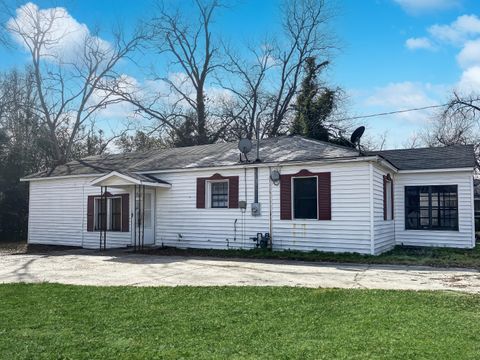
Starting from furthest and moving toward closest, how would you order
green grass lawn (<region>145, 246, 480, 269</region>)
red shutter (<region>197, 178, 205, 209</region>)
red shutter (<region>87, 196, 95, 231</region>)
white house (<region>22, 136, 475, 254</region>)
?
red shutter (<region>87, 196, 95, 231</region>) < red shutter (<region>197, 178, 205, 209</region>) < white house (<region>22, 136, 475, 254</region>) < green grass lawn (<region>145, 246, 480, 269</region>)

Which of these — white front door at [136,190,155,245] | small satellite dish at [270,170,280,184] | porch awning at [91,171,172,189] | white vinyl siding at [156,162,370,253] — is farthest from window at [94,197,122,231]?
small satellite dish at [270,170,280,184]

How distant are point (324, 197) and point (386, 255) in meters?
2.33

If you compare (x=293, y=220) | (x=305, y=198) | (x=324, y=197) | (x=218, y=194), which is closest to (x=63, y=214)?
(x=218, y=194)

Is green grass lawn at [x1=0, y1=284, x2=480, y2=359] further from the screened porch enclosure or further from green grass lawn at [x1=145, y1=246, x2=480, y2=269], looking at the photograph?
the screened porch enclosure

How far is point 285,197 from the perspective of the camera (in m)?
13.0

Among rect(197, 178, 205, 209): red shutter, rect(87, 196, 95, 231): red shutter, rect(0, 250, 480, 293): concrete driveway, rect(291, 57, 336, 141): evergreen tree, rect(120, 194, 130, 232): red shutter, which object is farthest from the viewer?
rect(291, 57, 336, 141): evergreen tree

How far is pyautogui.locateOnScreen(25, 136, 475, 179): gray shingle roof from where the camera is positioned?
44.2 feet

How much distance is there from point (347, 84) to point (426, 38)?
15401 millimetres

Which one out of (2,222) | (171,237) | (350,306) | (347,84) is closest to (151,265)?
(171,237)

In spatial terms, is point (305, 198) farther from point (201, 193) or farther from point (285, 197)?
point (201, 193)

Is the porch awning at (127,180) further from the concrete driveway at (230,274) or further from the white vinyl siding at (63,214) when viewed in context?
the concrete driveway at (230,274)

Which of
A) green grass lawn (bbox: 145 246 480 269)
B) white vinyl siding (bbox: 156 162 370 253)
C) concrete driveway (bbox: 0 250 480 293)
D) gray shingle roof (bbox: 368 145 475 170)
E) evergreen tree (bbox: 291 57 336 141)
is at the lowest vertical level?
concrete driveway (bbox: 0 250 480 293)

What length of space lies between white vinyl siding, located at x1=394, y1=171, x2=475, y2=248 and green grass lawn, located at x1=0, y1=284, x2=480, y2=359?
8174 mm

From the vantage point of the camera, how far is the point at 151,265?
1074 centimetres
